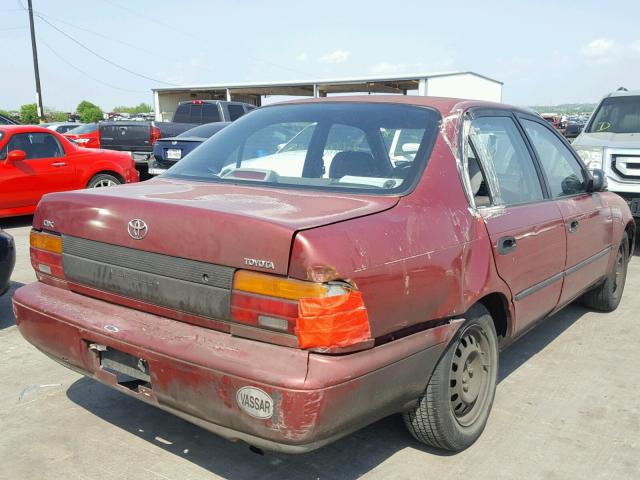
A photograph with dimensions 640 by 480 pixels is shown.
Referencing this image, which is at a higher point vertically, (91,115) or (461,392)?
(461,392)

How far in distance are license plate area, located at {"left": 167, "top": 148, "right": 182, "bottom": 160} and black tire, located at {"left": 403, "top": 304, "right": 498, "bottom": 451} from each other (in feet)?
28.3

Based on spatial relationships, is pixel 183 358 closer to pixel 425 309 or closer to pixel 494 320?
pixel 425 309

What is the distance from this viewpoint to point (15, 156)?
888cm

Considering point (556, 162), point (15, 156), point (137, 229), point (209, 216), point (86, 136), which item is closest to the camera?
point (209, 216)

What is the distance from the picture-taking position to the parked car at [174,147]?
36.0 ft

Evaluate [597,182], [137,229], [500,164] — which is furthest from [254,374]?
[597,182]

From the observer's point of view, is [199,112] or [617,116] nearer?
[617,116]

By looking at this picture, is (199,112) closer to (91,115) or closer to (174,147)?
(174,147)

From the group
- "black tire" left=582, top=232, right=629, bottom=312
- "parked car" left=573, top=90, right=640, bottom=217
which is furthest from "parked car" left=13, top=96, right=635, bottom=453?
"parked car" left=573, top=90, right=640, bottom=217

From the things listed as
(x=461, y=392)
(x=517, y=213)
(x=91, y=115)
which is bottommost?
(x=91, y=115)

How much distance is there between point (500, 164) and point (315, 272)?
5.70ft

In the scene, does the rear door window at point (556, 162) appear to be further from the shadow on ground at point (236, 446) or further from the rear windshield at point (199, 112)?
the rear windshield at point (199, 112)

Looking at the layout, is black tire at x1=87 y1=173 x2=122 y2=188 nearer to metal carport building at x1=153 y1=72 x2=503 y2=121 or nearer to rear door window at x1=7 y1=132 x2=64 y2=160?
rear door window at x1=7 y1=132 x2=64 y2=160

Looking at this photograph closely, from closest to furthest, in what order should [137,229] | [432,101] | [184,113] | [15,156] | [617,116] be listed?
[137,229] → [432,101] → [15,156] → [617,116] → [184,113]
